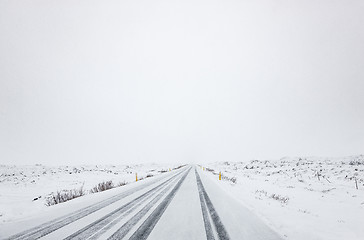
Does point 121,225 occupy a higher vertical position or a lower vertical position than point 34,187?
higher

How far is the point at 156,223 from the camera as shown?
190 inches

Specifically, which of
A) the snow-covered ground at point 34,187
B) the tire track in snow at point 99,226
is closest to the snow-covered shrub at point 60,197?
the snow-covered ground at point 34,187

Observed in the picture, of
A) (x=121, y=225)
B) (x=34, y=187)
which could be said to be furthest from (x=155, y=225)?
(x=34, y=187)

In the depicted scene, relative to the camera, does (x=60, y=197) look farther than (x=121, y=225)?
Yes

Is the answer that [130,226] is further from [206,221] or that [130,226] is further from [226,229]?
[226,229]

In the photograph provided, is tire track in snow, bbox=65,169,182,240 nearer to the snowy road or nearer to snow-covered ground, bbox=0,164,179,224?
the snowy road

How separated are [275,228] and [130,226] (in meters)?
3.67

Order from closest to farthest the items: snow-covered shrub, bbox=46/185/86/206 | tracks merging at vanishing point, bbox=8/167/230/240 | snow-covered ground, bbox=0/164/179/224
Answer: tracks merging at vanishing point, bbox=8/167/230/240
snow-covered ground, bbox=0/164/179/224
snow-covered shrub, bbox=46/185/86/206

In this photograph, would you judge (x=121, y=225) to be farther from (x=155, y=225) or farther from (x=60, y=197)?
(x=60, y=197)

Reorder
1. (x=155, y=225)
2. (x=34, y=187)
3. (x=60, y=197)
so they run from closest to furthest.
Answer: (x=155, y=225)
(x=60, y=197)
(x=34, y=187)

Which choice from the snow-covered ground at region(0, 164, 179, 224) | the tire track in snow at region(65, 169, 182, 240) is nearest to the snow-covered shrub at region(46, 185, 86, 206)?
the snow-covered ground at region(0, 164, 179, 224)

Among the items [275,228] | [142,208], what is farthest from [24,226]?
[275,228]

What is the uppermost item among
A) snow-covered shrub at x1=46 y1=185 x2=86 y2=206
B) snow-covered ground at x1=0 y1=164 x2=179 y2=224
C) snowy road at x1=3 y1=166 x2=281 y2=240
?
snowy road at x1=3 y1=166 x2=281 y2=240

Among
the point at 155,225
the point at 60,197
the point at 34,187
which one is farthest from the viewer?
the point at 34,187
